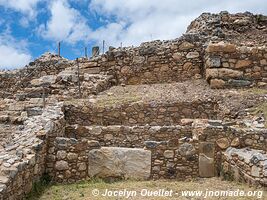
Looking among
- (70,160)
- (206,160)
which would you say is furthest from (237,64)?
(70,160)

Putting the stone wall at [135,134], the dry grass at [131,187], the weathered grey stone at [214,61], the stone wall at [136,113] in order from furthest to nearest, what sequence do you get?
the weathered grey stone at [214,61] → the stone wall at [136,113] → the stone wall at [135,134] → the dry grass at [131,187]

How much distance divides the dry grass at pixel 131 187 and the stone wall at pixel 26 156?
44cm

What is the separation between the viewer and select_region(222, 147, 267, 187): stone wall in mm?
5938

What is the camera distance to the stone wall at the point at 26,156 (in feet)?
18.1

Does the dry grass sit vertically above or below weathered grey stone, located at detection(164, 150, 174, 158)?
below

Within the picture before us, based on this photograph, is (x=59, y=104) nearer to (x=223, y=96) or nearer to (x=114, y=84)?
(x=114, y=84)

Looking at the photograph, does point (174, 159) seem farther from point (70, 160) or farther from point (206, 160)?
point (70, 160)

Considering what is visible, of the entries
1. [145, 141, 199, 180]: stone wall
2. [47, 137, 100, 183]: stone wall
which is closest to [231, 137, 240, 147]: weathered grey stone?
[145, 141, 199, 180]: stone wall

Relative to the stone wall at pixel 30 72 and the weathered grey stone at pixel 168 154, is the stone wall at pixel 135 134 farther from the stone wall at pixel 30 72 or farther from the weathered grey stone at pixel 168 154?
the stone wall at pixel 30 72

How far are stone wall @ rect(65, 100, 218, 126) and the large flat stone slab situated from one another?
2.60 m

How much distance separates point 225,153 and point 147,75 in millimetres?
6431

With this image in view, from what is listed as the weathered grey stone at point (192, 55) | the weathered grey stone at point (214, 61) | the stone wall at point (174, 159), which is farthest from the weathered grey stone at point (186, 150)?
the weathered grey stone at point (192, 55)

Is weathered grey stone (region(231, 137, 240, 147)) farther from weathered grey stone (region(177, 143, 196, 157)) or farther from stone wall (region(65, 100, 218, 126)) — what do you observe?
stone wall (region(65, 100, 218, 126))

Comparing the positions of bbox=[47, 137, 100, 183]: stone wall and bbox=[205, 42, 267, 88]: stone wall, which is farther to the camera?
bbox=[205, 42, 267, 88]: stone wall
